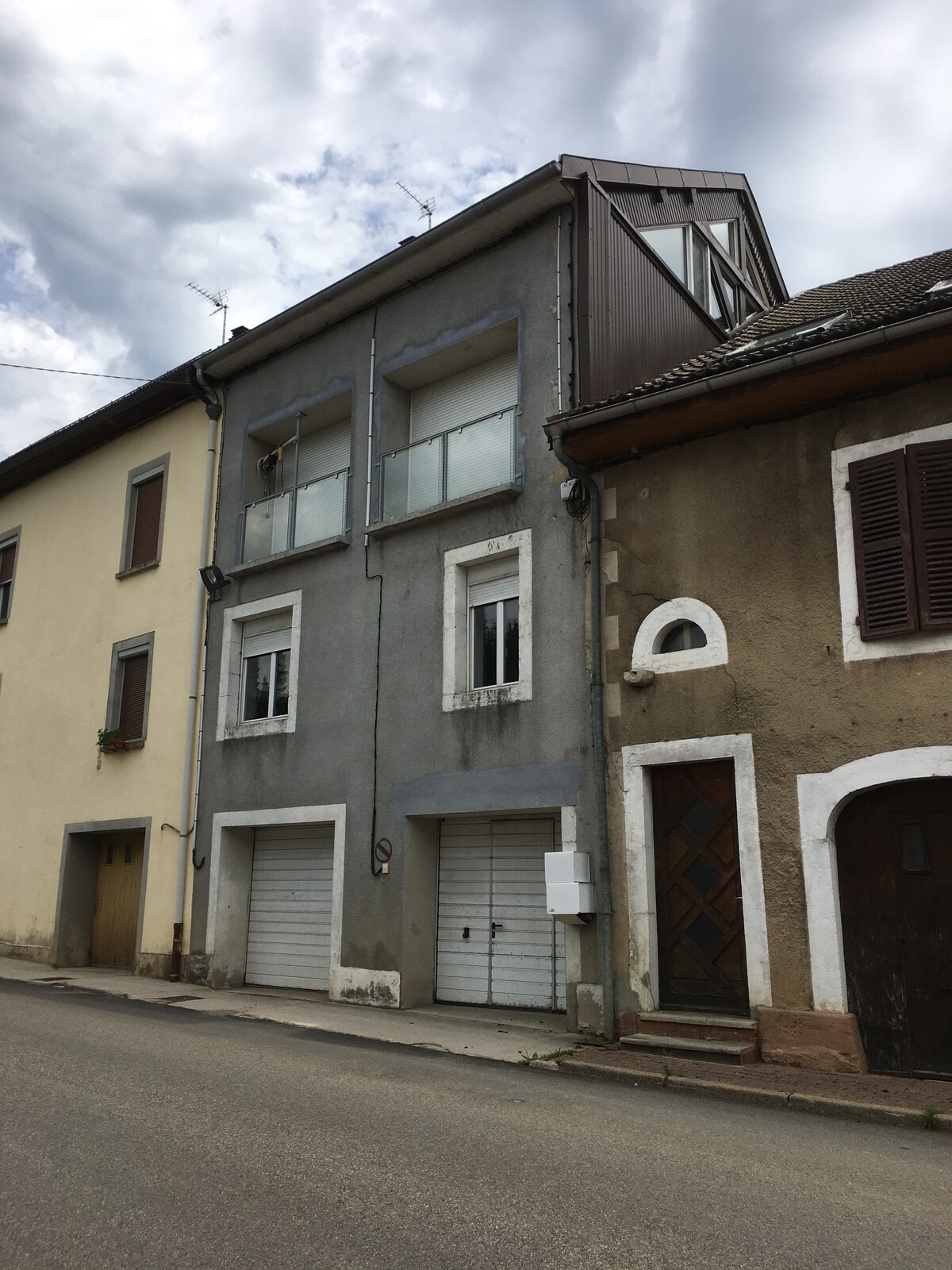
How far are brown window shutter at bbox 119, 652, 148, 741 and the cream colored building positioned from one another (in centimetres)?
3

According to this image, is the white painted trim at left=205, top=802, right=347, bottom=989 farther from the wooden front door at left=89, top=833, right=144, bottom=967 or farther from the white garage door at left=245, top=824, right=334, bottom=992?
the wooden front door at left=89, top=833, right=144, bottom=967

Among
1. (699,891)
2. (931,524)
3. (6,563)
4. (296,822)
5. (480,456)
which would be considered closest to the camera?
(931,524)

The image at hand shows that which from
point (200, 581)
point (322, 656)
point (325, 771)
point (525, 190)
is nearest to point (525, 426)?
point (525, 190)

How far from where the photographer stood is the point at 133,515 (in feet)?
57.4

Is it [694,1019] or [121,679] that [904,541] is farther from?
[121,679]

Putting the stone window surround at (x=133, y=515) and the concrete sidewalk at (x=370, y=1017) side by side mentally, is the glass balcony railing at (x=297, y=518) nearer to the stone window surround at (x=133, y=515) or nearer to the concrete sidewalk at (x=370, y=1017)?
the stone window surround at (x=133, y=515)

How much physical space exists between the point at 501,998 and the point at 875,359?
7500mm

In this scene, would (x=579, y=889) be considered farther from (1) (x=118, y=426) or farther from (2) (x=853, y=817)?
(1) (x=118, y=426)

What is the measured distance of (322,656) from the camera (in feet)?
44.9

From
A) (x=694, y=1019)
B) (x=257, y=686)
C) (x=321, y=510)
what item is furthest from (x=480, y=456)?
(x=694, y=1019)

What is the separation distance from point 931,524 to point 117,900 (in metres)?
13.1

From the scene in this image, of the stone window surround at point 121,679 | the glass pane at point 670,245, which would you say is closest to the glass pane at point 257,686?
the stone window surround at point 121,679

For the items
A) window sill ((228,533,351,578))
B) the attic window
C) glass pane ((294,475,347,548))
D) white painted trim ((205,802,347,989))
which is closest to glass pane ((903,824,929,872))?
the attic window

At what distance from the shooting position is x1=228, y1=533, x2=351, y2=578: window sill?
13688 mm
